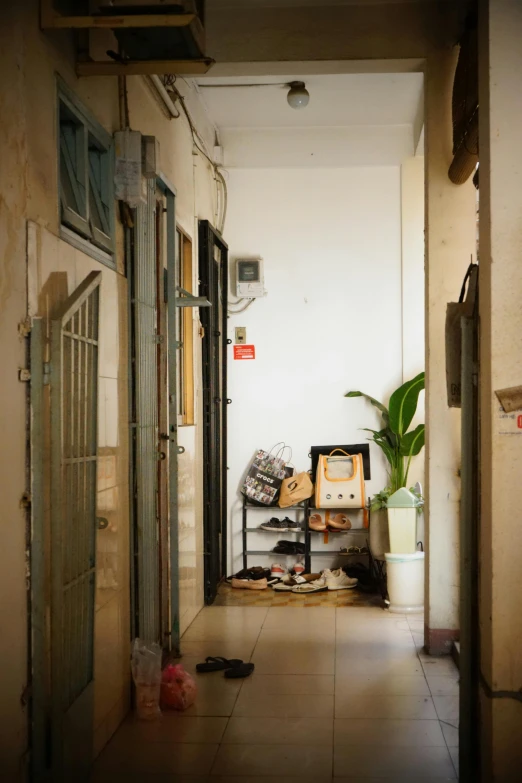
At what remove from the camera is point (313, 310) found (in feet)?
24.3

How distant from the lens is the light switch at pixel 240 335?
7.42 metres

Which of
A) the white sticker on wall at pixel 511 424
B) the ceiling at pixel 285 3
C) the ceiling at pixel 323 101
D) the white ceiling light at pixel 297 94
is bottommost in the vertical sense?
the white sticker on wall at pixel 511 424

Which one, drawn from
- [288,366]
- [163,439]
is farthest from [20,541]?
[288,366]

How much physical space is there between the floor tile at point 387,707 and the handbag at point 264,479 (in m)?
3.07

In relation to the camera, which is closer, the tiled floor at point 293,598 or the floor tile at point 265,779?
the floor tile at point 265,779

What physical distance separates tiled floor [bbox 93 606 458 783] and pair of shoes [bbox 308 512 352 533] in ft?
5.17

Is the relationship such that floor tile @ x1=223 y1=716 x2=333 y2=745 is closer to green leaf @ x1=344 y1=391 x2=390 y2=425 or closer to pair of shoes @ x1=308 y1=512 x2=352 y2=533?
pair of shoes @ x1=308 y1=512 x2=352 y2=533

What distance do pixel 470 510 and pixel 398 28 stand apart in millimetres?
3086

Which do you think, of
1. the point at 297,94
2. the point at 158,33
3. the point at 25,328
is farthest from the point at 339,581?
the point at 158,33

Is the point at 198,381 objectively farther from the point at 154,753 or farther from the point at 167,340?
the point at 154,753

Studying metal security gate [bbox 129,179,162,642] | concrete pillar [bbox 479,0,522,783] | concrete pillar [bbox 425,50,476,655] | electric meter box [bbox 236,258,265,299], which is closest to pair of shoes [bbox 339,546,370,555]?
concrete pillar [bbox 425,50,476,655]

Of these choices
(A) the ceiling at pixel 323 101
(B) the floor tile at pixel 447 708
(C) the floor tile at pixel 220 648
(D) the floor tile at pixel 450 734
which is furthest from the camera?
(A) the ceiling at pixel 323 101

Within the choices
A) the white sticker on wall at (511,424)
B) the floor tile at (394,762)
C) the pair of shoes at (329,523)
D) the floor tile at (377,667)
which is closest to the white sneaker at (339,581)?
the pair of shoes at (329,523)

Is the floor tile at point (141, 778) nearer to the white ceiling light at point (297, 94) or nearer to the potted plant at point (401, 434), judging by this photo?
the potted plant at point (401, 434)
